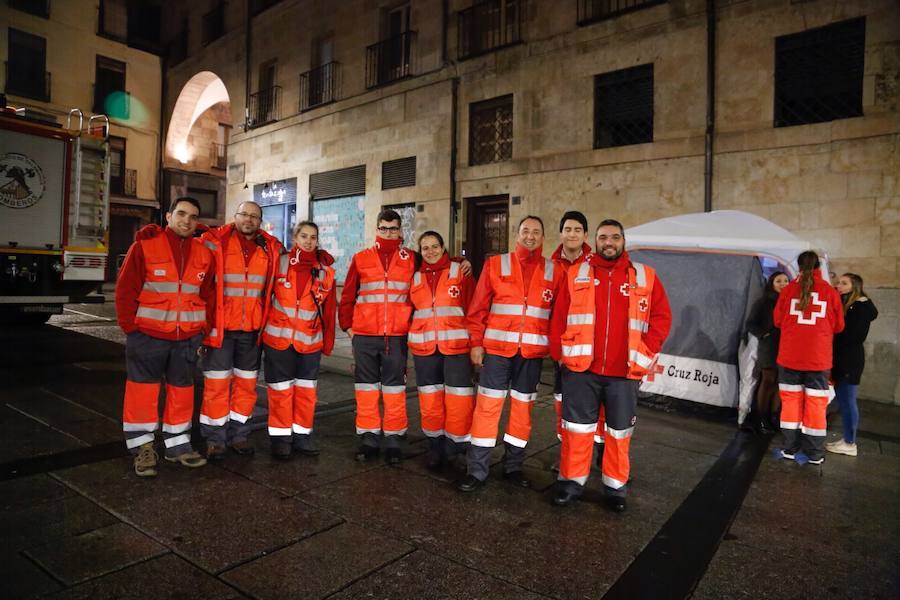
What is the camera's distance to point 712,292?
6.86 meters

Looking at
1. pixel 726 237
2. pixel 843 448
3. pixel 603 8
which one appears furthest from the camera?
pixel 603 8

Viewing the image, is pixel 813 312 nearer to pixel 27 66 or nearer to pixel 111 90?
pixel 111 90

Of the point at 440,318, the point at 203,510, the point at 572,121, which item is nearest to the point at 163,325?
the point at 203,510

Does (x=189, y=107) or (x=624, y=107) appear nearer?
(x=624, y=107)

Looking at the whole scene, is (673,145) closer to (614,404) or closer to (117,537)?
(614,404)

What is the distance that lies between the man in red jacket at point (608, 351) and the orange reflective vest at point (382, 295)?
1.31 meters

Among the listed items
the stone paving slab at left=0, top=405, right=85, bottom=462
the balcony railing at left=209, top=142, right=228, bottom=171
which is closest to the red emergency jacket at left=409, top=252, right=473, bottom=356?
the stone paving slab at left=0, top=405, right=85, bottom=462

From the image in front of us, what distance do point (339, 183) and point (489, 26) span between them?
562 cm

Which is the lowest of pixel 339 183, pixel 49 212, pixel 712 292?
pixel 712 292

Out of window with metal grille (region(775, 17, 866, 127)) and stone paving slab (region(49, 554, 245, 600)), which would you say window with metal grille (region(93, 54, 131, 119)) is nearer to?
window with metal grille (region(775, 17, 866, 127))

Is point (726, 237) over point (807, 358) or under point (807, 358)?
over

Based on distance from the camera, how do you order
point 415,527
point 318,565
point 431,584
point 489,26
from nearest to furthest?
point 431,584, point 318,565, point 415,527, point 489,26

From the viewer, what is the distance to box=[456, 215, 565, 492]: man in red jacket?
398 cm

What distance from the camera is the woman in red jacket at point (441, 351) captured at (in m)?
4.27
